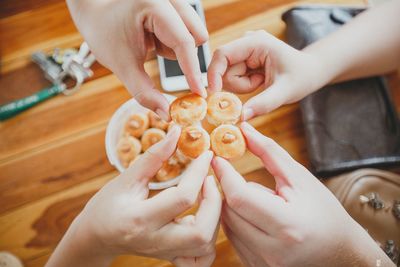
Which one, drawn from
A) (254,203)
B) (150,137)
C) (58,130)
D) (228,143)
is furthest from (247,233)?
(58,130)

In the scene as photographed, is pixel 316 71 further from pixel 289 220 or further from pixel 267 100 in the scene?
pixel 289 220

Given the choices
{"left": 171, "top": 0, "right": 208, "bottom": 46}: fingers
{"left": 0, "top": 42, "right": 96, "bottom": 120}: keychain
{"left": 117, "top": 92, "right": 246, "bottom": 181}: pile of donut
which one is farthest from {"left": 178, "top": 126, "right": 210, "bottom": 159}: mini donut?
{"left": 0, "top": 42, "right": 96, "bottom": 120}: keychain

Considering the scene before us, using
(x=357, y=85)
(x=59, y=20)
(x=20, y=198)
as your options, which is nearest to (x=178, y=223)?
(x=20, y=198)

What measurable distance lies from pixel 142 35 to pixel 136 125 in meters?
0.29

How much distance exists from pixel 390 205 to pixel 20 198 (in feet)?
3.19

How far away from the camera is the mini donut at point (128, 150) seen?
90 cm

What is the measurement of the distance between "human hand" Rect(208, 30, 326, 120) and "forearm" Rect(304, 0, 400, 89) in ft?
0.19

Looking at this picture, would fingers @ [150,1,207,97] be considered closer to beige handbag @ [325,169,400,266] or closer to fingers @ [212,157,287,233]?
fingers @ [212,157,287,233]

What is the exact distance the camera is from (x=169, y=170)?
0.90 metres

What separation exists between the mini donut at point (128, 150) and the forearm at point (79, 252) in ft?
0.76

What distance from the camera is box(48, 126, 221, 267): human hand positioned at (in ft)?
1.89

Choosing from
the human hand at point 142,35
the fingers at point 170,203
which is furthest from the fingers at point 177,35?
the fingers at point 170,203

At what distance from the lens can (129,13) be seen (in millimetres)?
701

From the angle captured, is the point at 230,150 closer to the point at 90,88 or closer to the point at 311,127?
the point at 311,127
